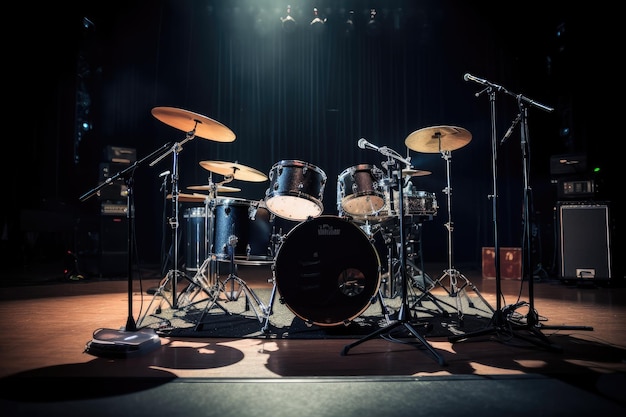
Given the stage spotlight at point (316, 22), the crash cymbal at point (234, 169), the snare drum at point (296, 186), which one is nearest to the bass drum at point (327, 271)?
the snare drum at point (296, 186)

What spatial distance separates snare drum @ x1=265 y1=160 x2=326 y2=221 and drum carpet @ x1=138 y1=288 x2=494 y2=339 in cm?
82

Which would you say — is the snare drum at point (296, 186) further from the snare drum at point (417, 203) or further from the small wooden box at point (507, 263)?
the small wooden box at point (507, 263)

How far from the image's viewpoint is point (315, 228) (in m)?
2.97

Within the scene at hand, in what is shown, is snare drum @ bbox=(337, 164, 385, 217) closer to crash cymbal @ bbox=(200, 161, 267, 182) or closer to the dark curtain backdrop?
crash cymbal @ bbox=(200, 161, 267, 182)

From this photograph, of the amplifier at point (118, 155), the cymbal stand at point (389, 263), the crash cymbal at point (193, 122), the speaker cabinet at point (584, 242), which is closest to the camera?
the crash cymbal at point (193, 122)

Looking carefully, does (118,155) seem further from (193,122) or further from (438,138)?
(438,138)

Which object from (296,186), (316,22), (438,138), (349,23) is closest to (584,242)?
(438,138)

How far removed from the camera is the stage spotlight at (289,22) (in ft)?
25.1

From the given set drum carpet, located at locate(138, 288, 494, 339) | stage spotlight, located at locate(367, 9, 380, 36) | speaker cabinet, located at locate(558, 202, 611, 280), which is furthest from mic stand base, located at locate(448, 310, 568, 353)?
stage spotlight, located at locate(367, 9, 380, 36)

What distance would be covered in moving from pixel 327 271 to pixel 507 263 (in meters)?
4.52

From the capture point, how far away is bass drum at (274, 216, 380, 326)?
115 inches

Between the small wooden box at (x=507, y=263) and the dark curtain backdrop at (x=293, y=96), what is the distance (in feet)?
5.72

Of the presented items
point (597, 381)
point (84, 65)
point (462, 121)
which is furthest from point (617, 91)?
point (84, 65)

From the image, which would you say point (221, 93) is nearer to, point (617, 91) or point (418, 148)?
point (418, 148)
